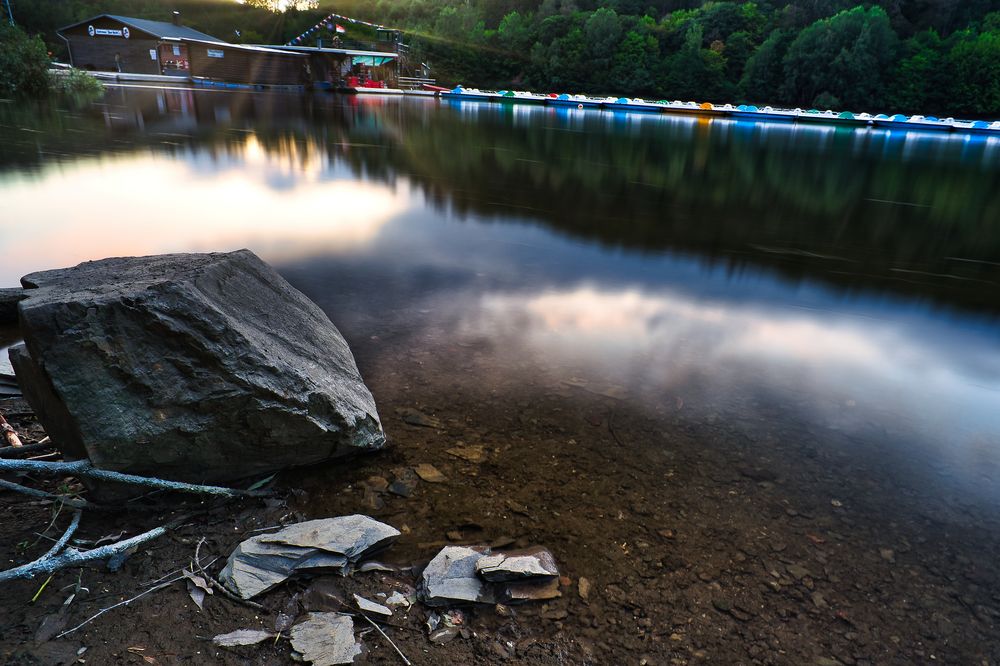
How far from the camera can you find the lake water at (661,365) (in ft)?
11.9

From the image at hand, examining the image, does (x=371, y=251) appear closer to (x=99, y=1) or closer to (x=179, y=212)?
(x=179, y=212)

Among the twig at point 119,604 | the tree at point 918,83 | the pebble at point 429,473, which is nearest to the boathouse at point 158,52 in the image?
the pebble at point 429,473

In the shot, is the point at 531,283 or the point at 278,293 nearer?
the point at 278,293

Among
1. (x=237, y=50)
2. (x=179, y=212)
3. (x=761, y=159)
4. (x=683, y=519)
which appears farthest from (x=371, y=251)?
(x=237, y=50)

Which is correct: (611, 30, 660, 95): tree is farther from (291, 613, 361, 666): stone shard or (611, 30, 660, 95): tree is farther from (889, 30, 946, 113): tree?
(291, 613, 361, 666): stone shard

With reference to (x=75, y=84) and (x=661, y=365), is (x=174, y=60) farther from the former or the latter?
(x=661, y=365)

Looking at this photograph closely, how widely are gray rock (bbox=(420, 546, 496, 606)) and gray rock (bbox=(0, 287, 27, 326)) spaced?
6035 mm

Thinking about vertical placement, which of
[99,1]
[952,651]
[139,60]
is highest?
[99,1]

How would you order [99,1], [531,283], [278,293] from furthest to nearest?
[99,1], [531,283], [278,293]

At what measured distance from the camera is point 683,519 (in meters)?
4.13

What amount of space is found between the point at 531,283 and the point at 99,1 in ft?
405

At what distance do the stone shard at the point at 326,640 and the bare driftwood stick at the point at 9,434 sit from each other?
2799 millimetres

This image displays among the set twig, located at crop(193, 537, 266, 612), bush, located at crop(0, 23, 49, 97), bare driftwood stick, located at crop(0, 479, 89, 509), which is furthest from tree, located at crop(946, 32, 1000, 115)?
bare driftwood stick, located at crop(0, 479, 89, 509)

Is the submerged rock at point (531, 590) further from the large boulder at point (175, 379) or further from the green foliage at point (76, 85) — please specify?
the green foliage at point (76, 85)
